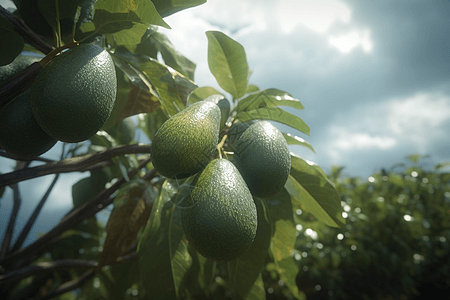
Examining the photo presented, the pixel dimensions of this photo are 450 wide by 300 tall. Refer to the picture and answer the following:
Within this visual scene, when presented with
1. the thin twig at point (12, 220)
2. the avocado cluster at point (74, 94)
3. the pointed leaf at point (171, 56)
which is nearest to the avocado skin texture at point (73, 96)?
the avocado cluster at point (74, 94)

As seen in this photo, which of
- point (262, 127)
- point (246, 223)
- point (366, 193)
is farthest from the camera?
point (366, 193)

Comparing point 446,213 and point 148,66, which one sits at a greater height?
point 148,66

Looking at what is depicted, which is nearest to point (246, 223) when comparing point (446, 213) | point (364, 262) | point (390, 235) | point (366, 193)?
point (364, 262)

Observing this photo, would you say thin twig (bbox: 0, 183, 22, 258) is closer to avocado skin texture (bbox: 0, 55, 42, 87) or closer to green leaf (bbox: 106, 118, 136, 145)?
green leaf (bbox: 106, 118, 136, 145)

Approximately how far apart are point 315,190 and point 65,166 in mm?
778

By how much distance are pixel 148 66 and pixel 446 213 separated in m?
3.00

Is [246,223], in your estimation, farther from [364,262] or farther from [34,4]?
[364,262]

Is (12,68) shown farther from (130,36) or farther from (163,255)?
(163,255)

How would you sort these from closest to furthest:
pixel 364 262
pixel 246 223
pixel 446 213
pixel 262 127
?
1. pixel 246 223
2. pixel 262 127
3. pixel 364 262
4. pixel 446 213

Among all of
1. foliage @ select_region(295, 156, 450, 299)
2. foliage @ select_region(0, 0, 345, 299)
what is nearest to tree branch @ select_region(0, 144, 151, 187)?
foliage @ select_region(0, 0, 345, 299)

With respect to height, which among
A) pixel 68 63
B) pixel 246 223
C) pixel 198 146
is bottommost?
pixel 246 223

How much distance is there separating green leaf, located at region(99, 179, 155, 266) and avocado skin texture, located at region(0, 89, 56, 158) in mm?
357

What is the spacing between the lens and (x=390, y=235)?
2.38 metres

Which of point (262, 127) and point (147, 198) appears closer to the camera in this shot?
point (262, 127)
